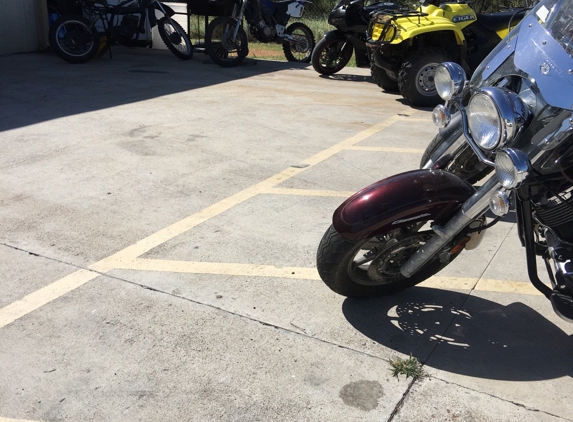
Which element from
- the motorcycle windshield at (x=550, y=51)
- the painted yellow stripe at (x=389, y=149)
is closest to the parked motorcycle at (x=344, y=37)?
the painted yellow stripe at (x=389, y=149)

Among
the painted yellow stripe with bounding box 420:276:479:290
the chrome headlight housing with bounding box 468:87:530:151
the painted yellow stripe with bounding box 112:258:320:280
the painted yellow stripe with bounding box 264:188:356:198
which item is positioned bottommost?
the painted yellow stripe with bounding box 112:258:320:280

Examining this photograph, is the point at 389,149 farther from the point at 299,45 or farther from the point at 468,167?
the point at 299,45

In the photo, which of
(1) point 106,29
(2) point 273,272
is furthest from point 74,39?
(2) point 273,272

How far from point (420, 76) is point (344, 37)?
7.58 ft

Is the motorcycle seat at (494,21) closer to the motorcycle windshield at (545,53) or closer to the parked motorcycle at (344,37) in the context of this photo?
the parked motorcycle at (344,37)

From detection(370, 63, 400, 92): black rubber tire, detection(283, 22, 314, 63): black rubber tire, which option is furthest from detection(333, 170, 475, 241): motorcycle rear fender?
detection(283, 22, 314, 63): black rubber tire

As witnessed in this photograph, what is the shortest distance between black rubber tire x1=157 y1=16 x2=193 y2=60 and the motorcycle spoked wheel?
31.0 ft

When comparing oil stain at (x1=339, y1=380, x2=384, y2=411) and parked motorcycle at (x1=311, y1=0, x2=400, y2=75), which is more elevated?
parked motorcycle at (x1=311, y1=0, x2=400, y2=75)

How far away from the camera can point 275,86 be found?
1002 centimetres

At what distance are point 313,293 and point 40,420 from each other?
1.66 m

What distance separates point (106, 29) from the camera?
11875mm

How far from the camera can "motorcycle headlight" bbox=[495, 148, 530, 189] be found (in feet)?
8.38

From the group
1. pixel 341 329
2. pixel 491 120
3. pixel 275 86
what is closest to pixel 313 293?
pixel 341 329

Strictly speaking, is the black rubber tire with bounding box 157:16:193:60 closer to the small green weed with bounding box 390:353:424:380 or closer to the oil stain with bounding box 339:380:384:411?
the small green weed with bounding box 390:353:424:380
